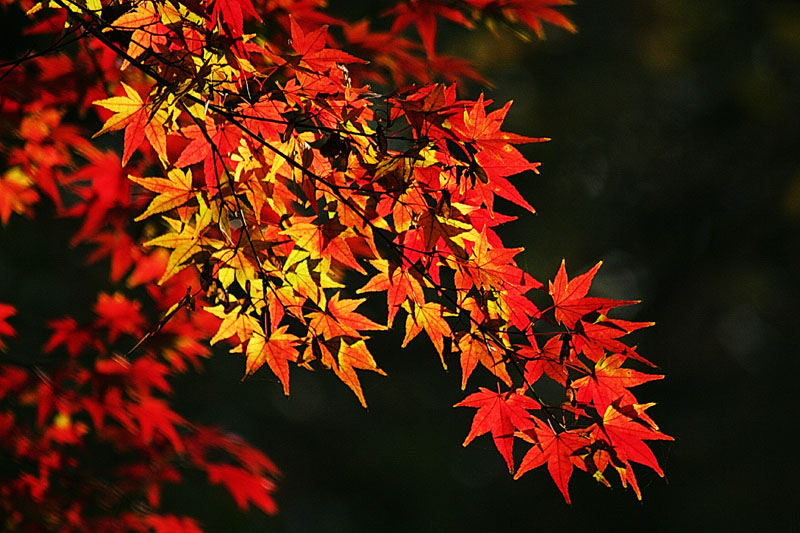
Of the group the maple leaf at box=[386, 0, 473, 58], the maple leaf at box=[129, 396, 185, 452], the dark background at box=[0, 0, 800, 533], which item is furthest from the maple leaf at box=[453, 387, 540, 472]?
the dark background at box=[0, 0, 800, 533]

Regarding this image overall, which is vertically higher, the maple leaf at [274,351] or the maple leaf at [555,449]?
the maple leaf at [274,351]

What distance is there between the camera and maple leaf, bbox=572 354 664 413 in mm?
895

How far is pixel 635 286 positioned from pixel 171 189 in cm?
550

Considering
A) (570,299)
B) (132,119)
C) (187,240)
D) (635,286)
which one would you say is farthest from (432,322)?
(635,286)

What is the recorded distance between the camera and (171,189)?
894mm

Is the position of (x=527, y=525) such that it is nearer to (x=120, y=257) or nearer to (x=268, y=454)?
(x=268, y=454)

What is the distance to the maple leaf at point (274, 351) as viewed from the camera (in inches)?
36.0

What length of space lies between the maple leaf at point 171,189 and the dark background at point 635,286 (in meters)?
4.61

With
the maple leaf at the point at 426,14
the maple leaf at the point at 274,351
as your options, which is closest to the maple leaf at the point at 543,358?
the maple leaf at the point at 274,351

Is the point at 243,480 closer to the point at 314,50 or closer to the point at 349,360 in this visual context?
the point at 349,360

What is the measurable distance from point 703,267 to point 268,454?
3434 millimetres

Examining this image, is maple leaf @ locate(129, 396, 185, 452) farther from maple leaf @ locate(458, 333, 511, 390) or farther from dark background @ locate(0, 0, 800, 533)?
dark background @ locate(0, 0, 800, 533)

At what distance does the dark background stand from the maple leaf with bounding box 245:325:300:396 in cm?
456

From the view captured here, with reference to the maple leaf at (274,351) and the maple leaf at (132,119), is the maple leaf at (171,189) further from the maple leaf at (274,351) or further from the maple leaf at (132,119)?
the maple leaf at (274,351)
